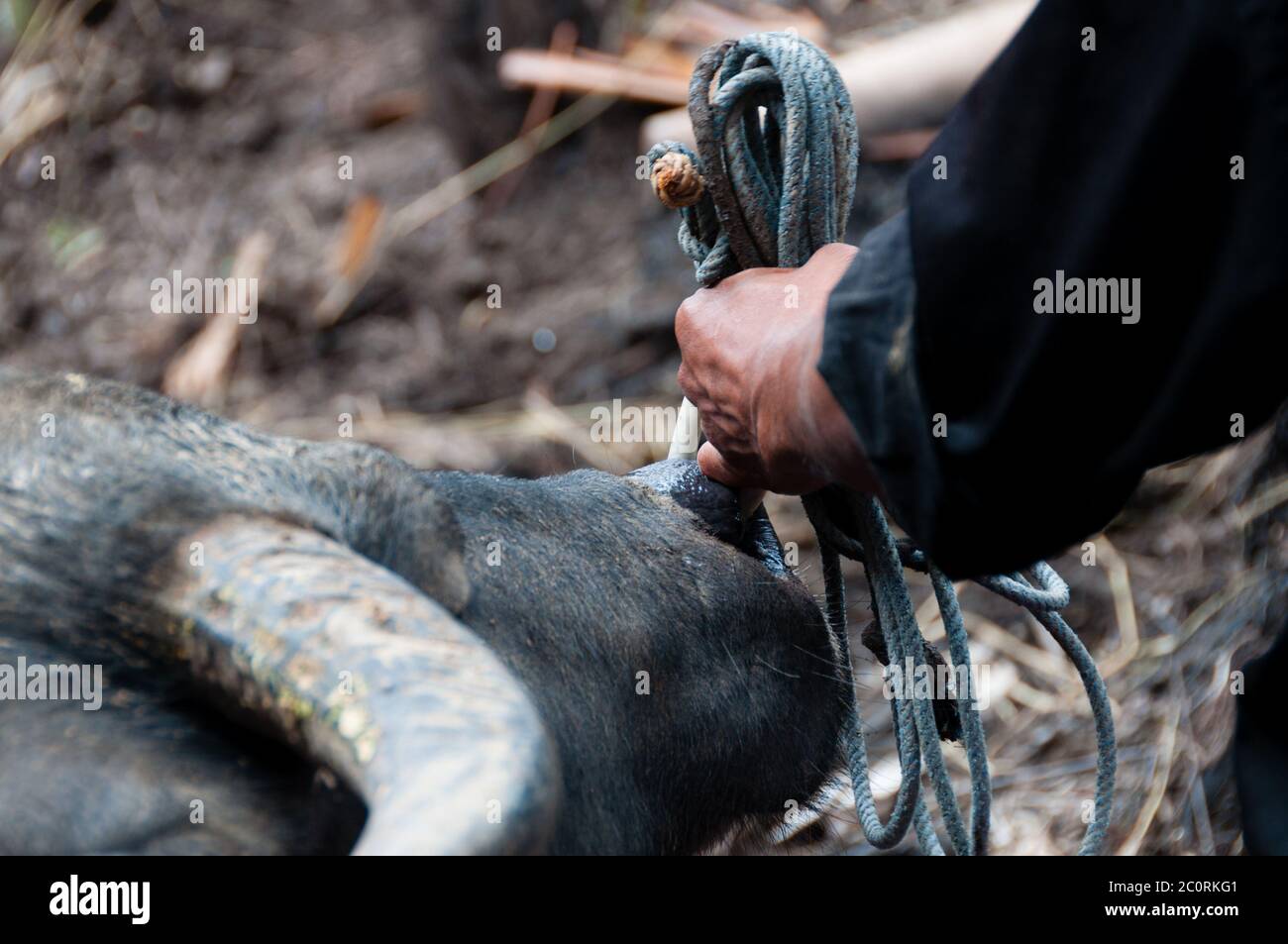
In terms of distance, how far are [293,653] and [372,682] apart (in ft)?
0.34

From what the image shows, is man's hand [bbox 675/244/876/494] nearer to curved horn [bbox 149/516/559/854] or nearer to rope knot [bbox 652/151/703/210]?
rope knot [bbox 652/151/703/210]

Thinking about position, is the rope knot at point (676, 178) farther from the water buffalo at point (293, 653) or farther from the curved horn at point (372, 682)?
the curved horn at point (372, 682)

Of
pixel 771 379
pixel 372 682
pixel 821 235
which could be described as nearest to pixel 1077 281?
pixel 771 379

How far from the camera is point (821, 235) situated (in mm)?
1989

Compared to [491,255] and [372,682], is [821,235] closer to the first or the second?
[372,682]

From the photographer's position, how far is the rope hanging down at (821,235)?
6.40 feet

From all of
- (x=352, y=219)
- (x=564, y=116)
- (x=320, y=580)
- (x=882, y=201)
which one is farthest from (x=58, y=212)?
(x=320, y=580)

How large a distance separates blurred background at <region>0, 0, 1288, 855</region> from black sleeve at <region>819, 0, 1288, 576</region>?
5.92 feet

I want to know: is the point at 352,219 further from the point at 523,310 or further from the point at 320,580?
the point at 320,580

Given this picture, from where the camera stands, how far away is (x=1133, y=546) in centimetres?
430

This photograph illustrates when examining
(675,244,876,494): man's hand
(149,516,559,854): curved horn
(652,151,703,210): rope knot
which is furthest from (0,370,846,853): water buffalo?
(652,151,703,210): rope knot

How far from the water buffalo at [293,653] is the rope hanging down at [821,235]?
14.7 inches

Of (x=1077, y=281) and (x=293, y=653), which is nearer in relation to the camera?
(x=293, y=653)
